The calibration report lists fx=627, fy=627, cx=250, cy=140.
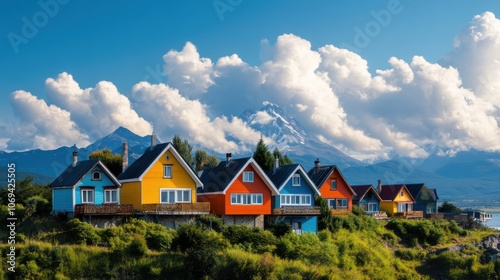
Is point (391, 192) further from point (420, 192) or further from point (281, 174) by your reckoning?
point (281, 174)

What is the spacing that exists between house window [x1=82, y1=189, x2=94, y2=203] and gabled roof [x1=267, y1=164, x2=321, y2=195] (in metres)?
18.5

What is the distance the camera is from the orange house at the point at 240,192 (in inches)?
2228

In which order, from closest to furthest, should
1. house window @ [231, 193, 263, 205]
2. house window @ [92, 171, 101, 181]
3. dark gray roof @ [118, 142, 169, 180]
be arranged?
1. house window @ [92, 171, 101, 181]
2. dark gray roof @ [118, 142, 169, 180]
3. house window @ [231, 193, 263, 205]

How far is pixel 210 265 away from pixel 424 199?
5621cm

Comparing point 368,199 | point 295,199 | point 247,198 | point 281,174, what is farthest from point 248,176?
point 368,199

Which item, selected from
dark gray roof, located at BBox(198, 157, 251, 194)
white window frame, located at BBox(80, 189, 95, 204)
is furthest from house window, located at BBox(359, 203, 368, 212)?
white window frame, located at BBox(80, 189, 95, 204)

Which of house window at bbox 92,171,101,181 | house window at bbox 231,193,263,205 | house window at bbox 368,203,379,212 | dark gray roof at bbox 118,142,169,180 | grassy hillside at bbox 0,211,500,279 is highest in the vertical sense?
dark gray roof at bbox 118,142,169,180

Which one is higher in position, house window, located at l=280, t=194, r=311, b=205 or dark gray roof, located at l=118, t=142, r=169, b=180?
dark gray roof, located at l=118, t=142, r=169, b=180

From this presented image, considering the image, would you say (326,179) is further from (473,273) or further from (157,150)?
(157,150)

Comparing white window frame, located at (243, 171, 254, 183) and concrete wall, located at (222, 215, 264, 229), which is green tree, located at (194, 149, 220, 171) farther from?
concrete wall, located at (222, 215, 264, 229)

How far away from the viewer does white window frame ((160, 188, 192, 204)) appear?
5381 cm

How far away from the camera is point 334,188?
70125mm

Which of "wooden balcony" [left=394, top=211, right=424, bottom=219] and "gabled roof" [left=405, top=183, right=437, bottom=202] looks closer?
"wooden balcony" [left=394, top=211, right=424, bottom=219]

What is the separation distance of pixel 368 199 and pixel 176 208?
3533 cm
